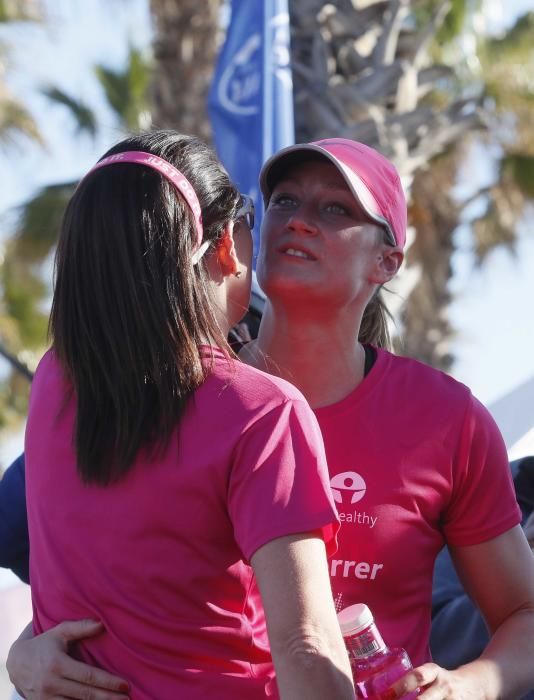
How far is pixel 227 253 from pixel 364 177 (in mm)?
666

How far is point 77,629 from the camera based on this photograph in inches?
70.1

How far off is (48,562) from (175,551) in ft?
0.81

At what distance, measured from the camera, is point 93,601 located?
1.77 metres

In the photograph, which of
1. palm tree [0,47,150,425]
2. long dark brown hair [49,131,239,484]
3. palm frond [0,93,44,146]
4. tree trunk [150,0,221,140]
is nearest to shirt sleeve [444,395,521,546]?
long dark brown hair [49,131,239,484]

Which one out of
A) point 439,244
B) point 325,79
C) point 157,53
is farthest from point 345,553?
point 439,244

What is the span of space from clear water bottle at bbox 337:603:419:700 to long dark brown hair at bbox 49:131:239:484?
0.47 m

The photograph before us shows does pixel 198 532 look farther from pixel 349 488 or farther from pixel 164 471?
pixel 349 488

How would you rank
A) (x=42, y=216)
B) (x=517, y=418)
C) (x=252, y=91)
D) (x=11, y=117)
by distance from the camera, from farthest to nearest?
(x=11, y=117), (x=42, y=216), (x=252, y=91), (x=517, y=418)

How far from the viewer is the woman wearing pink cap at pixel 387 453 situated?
2270mm

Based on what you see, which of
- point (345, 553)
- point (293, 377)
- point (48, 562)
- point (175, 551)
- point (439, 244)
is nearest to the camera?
point (175, 551)

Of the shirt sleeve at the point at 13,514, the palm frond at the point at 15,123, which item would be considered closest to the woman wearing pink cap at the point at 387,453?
the shirt sleeve at the point at 13,514

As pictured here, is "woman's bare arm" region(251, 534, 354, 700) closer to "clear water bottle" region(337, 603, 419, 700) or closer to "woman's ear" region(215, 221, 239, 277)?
"clear water bottle" region(337, 603, 419, 700)

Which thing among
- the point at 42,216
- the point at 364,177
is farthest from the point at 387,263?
the point at 42,216

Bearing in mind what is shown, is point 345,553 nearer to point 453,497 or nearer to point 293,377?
point 453,497
